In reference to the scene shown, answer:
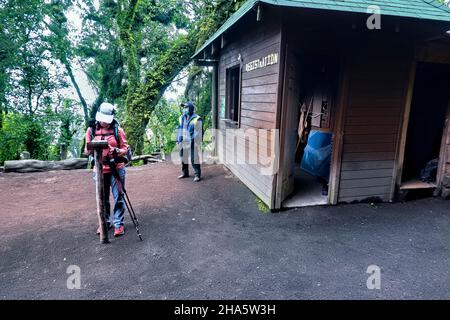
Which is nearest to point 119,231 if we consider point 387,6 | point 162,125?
point 387,6

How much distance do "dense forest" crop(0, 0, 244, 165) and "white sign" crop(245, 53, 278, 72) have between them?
4.10m

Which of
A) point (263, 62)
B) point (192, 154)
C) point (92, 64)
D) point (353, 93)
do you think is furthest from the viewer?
point (92, 64)

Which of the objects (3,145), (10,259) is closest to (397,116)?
(10,259)

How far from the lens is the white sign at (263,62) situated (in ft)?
15.3

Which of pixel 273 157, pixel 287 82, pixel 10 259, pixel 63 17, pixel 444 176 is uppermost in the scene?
pixel 63 17

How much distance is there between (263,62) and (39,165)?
277 inches

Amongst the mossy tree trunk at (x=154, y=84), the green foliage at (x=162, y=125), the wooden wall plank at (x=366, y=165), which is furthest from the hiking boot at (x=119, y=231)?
the green foliage at (x=162, y=125)

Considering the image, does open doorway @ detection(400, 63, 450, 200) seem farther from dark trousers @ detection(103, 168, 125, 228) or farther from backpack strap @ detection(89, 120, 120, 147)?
backpack strap @ detection(89, 120, 120, 147)

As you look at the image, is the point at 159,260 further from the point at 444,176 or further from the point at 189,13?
the point at 189,13

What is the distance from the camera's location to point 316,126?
6840 millimetres

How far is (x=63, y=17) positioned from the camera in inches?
537

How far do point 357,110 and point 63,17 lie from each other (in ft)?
48.6

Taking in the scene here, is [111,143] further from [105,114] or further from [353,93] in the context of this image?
[353,93]

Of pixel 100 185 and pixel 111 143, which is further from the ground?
pixel 111 143
